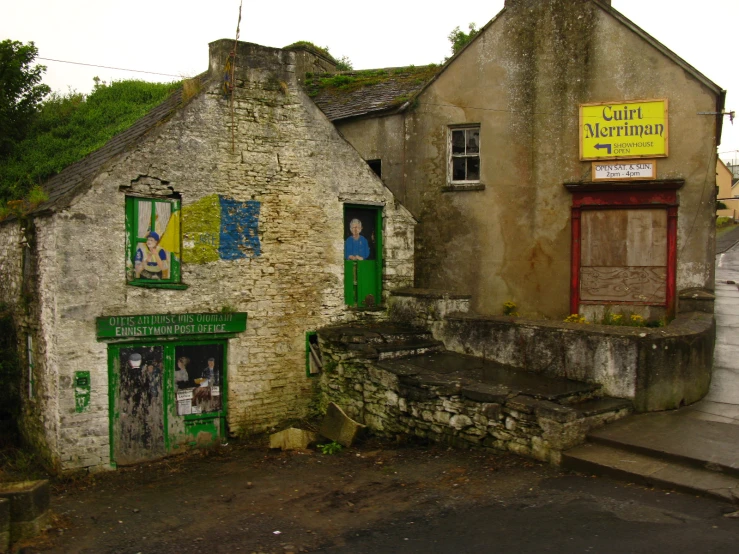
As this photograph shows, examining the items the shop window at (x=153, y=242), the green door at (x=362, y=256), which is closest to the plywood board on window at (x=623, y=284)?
the green door at (x=362, y=256)

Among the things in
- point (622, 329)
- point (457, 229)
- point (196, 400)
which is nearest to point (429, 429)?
point (622, 329)

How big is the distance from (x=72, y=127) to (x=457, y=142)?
13769 millimetres

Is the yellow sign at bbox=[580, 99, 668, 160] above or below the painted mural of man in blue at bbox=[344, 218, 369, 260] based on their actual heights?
above

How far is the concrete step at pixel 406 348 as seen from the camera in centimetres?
1083

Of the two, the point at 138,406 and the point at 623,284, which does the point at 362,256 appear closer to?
the point at 138,406

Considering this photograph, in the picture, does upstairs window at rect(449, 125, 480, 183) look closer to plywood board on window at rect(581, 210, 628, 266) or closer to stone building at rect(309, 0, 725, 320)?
stone building at rect(309, 0, 725, 320)

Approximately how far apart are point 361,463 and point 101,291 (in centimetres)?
484

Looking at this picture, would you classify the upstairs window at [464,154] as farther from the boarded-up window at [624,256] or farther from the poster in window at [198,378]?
the poster in window at [198,378]

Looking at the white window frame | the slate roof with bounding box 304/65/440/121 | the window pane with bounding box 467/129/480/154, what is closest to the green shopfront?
the white window frame

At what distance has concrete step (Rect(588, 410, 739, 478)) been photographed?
6.93 meters

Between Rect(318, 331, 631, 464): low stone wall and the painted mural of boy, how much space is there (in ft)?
10.5

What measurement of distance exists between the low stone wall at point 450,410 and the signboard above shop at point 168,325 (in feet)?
5.99

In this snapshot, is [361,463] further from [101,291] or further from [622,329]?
[101,291]

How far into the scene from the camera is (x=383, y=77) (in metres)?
18.5
